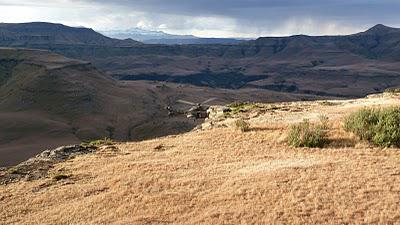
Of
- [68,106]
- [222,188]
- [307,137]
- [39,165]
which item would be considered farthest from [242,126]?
[68,106]

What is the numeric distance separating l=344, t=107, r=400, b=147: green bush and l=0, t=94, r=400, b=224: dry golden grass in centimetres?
76

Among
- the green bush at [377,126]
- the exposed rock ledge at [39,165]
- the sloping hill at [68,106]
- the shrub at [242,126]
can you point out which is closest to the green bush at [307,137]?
the green bush at [377,126]

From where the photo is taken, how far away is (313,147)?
971 inches

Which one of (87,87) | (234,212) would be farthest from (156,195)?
(87,87)

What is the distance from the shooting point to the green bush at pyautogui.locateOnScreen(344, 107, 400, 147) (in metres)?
23.6

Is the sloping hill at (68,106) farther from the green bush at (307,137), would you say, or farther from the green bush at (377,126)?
the green bush at (377,126)

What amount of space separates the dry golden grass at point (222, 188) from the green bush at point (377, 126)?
2.48 feet

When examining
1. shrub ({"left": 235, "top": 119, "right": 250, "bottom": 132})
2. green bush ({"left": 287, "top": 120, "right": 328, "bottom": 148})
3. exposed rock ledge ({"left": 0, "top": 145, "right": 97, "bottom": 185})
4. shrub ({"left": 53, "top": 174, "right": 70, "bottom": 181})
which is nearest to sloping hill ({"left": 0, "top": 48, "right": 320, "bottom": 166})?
exposed rock ledge ({"left": 0, "top": 145, "right": 97, "bottom": 185})

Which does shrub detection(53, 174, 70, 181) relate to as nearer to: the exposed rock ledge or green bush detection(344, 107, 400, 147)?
the exposed rock ledge

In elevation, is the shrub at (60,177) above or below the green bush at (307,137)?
below

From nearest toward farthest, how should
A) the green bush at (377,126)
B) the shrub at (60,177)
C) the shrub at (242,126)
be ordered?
1. the shrub at (60,177)
2. the green bush at (377,126)
3. the shrub at (242,126)

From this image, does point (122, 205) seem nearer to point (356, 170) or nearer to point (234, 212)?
point (234, 212)

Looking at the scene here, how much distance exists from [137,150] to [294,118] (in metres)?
12.3

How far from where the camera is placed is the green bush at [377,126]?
77.3ft
